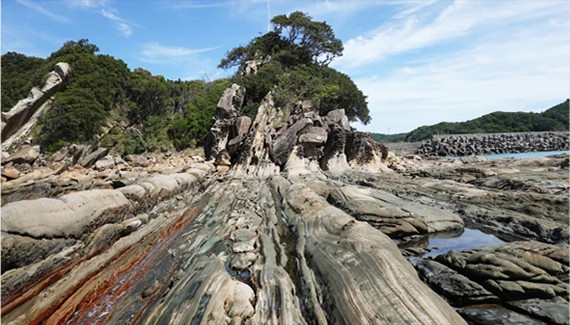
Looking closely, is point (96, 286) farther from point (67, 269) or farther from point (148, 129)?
point (148, 129)

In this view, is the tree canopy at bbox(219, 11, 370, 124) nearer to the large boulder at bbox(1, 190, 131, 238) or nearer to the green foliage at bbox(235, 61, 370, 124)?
the green foliage at bbox(235, 61, 370, 124)

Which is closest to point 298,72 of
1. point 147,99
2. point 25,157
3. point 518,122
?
point 147,99

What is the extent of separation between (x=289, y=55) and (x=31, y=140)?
89.9ft

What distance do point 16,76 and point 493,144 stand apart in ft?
225

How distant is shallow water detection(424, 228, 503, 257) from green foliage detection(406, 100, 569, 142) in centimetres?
6062

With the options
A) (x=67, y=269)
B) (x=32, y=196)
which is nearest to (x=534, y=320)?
(x=67, y=269)

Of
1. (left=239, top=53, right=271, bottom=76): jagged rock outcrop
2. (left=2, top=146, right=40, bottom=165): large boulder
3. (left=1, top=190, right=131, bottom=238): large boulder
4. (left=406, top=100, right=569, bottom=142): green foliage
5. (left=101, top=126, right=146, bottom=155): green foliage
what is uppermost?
(left=239, top=53, right=271, bottom=76): jagged rock outcrop

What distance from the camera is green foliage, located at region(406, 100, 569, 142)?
188ft

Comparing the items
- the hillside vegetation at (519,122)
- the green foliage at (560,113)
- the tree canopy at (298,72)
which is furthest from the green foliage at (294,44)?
the green foliage at (560,113)

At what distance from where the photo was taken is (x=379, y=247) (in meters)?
4.37

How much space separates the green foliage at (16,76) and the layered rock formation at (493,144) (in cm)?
5278

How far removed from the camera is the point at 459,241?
20.2 ft

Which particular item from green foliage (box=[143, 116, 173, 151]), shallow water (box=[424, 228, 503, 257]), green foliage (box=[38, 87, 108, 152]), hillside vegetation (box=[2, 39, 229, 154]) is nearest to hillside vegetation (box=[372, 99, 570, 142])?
hillside vegetation (box=[2, 39, 229, 154])

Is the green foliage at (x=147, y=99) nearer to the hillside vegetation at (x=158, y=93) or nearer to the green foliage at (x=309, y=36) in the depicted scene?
the hillside vegetation at (x=158, y=93)
